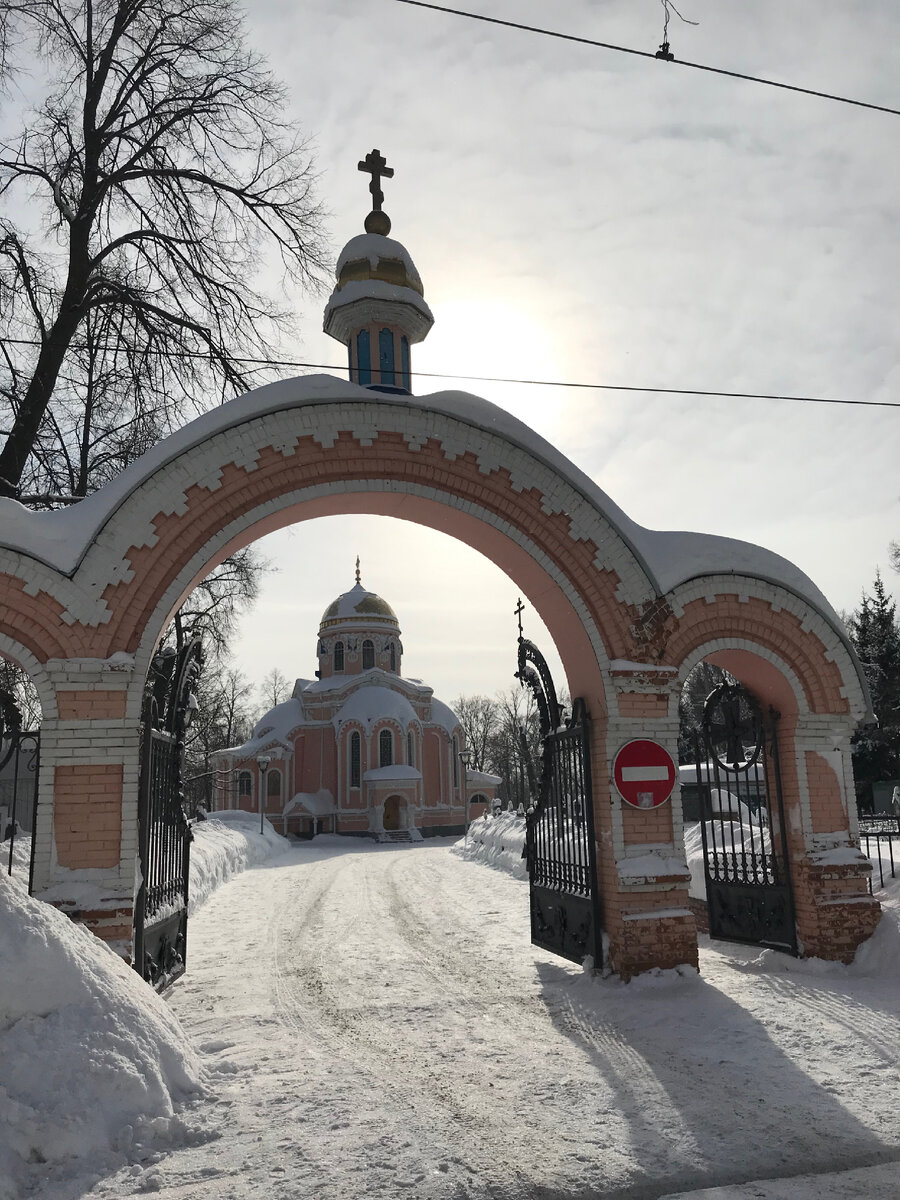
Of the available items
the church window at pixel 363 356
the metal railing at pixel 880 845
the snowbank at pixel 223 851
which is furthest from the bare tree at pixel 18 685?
the metal railing at pixel 880 845

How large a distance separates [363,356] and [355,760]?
31101mm

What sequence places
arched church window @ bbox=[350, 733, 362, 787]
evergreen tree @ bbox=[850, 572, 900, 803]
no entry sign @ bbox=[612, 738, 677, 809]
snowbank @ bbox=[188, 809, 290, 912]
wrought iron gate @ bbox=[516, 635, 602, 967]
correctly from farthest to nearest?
1. arched church window @ bbox=[350, 733, 362, 787]
2. evergreen tree @ bbox=[850, 572, 900, 803]
3. snowbank @ bbox=[188, 809, 290, 912]
4. wrought iron gate @ bbox=[516, 635, 602, 967]
5. no entry sign @ bbox=[612, 738, 677, 809]

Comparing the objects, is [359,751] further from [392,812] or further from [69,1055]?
[69,1055]

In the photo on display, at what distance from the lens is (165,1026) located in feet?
17.5

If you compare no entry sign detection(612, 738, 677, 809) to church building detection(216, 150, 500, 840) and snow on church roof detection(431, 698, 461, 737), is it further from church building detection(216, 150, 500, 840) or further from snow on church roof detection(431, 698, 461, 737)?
snow on church roof detection(431, 698, 461, 737)

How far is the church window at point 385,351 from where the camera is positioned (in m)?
9.88

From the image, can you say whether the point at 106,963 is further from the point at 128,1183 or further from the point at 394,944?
the point at 394,944

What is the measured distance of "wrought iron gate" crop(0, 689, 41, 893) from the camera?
7.09 meters

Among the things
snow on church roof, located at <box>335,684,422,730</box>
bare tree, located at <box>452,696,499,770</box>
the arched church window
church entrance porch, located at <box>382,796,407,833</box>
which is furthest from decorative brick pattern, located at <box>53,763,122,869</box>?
bare tree, located at <box>452,696,499,770</box>

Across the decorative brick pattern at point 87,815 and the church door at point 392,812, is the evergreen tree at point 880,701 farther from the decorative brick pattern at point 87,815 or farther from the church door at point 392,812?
the decorative brick pattern at point 87,815

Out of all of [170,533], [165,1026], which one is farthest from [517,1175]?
[170,533]

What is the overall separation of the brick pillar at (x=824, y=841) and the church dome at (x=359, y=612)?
35.4 meters

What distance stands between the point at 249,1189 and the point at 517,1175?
1.25m

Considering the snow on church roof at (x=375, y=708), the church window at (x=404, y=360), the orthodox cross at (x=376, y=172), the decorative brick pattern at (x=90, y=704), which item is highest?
the orthodox cross at (x=376, y=172)
